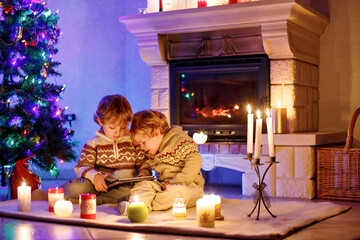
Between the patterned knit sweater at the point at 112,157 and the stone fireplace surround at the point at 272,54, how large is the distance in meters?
1.14

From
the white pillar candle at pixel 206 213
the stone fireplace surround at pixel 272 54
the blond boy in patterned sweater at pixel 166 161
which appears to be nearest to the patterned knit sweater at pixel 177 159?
the blond boy in patterned sweater at pixel 166 161

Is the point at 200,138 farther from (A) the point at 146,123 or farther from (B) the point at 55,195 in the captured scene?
(B) the point at 55,195

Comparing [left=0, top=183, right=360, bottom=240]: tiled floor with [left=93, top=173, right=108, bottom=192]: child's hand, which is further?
[left=93, top=173, right=108, bottom=192]: child's hand

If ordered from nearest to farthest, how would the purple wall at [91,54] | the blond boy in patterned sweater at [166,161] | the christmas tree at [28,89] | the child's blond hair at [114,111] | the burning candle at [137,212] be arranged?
the burning candle at [137,212] < the blond boy in patterned sweater at [166,161] < the child's blond hair at [114,111] < the christmas tree at [28,89] < the purple wall at [91,54]

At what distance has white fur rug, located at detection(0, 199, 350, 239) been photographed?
247 centimetres

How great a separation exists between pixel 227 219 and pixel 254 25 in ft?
6.31

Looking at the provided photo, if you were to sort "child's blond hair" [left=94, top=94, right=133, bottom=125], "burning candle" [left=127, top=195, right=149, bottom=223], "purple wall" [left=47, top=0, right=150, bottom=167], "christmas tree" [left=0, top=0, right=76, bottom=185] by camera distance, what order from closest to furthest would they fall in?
"burning candle" [left=127, top=195, right=149, bottom=223]
"child's blond hair" [left=94, top=94, right=133, bottom=125]
"christmas tree" [left=0, top=0, right=76, bottom=185]
"purple wall" [left=47, top=0, right=150, bottom=167]

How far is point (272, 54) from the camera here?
4234 millimetres

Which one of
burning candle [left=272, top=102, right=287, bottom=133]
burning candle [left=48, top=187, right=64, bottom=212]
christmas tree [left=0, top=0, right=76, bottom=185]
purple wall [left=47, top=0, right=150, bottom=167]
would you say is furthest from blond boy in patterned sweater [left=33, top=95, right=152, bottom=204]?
purple wall [left=47, top=0, right=150, bottom=167]

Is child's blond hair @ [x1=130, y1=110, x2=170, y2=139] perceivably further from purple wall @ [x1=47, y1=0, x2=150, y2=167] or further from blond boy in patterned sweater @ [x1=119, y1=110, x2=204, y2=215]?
purple wall @ [x1=47, y1=0, x2=150, y2=167]

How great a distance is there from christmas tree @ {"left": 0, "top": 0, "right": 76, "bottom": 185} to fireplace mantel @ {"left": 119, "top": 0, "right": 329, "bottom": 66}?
0.75 meters

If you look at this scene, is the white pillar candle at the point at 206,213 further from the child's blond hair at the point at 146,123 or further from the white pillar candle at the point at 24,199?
the white pillar candle at the point at 24,199

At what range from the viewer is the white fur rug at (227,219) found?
2475 mm

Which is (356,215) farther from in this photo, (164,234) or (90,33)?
(90,33)
